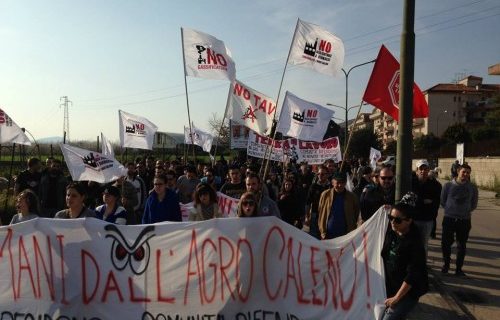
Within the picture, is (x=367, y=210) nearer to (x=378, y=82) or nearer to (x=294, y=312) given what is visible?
(x=378, y=82)

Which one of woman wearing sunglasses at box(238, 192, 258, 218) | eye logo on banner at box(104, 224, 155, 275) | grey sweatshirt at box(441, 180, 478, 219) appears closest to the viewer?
eye logo on banner at box(104, 224, 155, 275)

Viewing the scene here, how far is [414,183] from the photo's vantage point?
25.2 feet

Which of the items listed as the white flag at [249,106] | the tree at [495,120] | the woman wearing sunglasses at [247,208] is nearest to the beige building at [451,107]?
the tree at [495,120]

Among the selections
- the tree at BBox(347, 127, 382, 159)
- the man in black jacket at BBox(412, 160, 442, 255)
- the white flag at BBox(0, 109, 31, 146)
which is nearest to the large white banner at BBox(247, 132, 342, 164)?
the white flag at BBox(0, 109, 31, 146)

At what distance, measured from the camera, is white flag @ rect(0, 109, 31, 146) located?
1095 cm

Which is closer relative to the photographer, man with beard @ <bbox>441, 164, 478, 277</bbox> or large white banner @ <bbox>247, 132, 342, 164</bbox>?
man with beard @ <bbox>441, 164, 478, 277</bbox>

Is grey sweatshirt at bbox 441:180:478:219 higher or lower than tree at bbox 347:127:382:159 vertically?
lower

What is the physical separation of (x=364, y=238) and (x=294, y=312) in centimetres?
99

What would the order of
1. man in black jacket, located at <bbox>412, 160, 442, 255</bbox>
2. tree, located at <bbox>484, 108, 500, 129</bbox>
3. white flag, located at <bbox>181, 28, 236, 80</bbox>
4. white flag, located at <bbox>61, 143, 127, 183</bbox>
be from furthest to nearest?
tree, located at <bbox>484, 108, 500, 129</bbox> → white flag, located at <bbox>181, 28, 236, 80</bbox> → man in black jacket, located at <bbox>412, 160, 442, 255</bbox> → white flag, located at <bbox>61, 143, 127, 183</bbox>

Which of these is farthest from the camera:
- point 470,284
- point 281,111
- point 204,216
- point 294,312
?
point 281,111

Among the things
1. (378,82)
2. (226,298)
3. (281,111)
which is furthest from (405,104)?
(281,111)

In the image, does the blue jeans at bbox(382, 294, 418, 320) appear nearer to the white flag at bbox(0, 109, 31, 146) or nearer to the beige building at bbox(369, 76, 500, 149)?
the white flag at bbox(0, 109, 31, 146)

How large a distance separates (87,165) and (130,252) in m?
2.81

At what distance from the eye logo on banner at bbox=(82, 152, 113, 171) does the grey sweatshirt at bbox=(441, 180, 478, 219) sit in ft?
17.5
